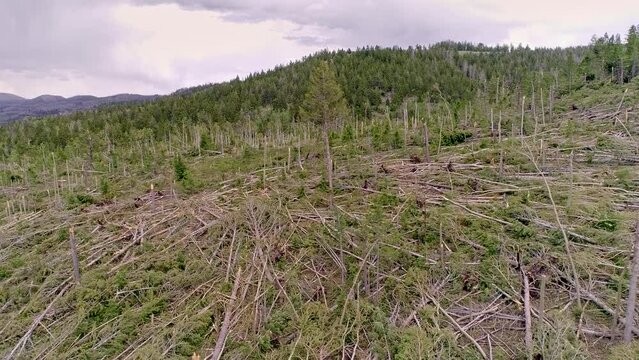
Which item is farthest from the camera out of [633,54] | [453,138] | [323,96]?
[633,54]

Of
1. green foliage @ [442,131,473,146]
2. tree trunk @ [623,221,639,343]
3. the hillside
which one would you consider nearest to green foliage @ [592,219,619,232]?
the hillside

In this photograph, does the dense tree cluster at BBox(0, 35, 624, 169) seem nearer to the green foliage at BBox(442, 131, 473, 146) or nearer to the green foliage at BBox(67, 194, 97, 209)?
the green foliage at BBox(442, 131, 473, 146)

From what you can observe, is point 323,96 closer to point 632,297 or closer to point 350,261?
point 350,261

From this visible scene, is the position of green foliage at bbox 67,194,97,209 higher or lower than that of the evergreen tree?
lower

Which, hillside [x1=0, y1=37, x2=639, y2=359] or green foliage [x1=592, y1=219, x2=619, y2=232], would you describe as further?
green foliage [x1=592, y1=219, x2=619, y2=232]

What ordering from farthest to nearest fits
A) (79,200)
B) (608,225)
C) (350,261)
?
(79,200) < (350,261) < (608,225)

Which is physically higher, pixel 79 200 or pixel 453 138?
pixel 453 138

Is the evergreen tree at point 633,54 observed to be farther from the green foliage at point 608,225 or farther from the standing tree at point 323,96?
the green foliage at point 608,225

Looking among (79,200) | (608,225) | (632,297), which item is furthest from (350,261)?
(79,200)

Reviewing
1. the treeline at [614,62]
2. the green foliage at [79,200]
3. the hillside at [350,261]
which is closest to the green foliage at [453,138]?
the hillside at [350,261]

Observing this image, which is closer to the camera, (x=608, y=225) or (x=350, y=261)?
(x=608, y=225)

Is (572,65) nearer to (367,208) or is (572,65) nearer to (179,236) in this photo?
(367,208)

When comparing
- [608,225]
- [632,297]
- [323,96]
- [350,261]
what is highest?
[323,96]

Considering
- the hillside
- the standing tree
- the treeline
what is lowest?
the hillside
